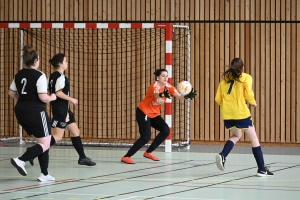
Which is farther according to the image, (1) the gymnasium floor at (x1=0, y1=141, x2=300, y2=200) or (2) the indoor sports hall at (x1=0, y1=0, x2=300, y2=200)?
(2) the indoor sports hall at (x1=0, y1=0, x2=300, y2=200)

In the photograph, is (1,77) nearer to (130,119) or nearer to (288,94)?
(130,119)

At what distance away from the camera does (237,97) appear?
9.02m

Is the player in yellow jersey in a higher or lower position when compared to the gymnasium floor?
higher

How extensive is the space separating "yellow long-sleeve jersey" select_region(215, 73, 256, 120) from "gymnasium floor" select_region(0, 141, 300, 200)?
856mm

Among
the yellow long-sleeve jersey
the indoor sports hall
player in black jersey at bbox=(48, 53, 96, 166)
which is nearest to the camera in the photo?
the yellow long-sleeve jersey

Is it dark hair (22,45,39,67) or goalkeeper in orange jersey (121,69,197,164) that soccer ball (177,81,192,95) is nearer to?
goalkeeper in orange jersey (121,69,197,164)

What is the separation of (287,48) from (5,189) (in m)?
8.16

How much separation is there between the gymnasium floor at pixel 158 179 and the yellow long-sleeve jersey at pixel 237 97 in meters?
0.86

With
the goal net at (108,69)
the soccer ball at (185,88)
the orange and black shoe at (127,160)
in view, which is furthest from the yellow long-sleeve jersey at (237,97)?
the goal net at (108,69)

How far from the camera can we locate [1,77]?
50.9 feet

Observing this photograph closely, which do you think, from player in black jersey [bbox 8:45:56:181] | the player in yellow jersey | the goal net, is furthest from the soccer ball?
the goal net

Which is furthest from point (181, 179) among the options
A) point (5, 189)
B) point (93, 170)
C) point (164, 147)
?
point (164, 147)

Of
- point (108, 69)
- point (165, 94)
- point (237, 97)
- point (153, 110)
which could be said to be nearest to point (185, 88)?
point (165, 94)

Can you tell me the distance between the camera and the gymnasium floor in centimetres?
736
